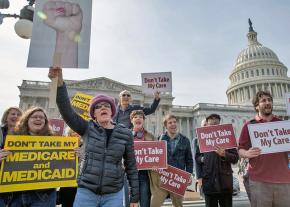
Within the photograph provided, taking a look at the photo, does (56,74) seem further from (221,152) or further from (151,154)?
(221,152)

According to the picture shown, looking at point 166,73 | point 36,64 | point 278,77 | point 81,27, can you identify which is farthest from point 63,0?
point 278,77

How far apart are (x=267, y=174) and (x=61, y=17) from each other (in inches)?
150

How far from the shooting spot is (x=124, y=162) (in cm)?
347

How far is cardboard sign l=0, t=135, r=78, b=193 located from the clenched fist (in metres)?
1.63

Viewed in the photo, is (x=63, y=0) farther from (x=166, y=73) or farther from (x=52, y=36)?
(x=166, y=73)

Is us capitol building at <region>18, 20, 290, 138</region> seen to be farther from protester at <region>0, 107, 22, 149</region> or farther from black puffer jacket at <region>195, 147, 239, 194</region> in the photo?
black puffer jacket at <region>195, 147, 239, 194</region>

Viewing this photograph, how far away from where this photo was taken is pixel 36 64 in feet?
12.1

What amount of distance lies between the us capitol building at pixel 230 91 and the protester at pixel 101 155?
41.8 m

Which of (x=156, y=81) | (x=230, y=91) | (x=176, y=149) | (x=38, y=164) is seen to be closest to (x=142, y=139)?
(x=176, y=149)

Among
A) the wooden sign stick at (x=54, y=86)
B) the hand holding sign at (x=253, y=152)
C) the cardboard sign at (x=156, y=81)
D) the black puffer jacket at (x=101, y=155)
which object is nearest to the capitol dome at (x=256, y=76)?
the cardboard sign at (x=156, y=81)

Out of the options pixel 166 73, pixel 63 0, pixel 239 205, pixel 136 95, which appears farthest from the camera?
pixel 136 95

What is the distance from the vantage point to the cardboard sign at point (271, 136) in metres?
4.05

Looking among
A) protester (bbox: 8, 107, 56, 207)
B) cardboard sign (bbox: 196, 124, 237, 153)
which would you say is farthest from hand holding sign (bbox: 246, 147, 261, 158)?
protester (bbox: 8, 107, 56, 207)

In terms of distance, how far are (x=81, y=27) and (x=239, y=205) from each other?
6.29 m
